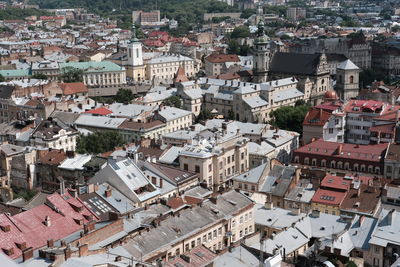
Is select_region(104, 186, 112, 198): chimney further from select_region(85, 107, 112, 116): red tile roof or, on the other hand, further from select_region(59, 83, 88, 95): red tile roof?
select_region(59, 83, 88, 95): red tile roof

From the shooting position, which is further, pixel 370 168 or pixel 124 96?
pixel 124 96

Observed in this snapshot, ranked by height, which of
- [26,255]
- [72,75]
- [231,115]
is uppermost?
[26,255]

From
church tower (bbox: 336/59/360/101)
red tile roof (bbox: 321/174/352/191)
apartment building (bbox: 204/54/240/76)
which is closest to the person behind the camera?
red tile roof (bbox: 321/174/352/191)

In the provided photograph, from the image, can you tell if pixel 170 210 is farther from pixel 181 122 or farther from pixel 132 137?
pixel 181 122

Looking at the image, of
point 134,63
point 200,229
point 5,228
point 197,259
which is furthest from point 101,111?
point 197,259

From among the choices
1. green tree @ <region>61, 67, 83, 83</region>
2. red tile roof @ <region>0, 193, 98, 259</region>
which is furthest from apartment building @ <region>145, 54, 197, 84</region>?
red tile roof @ <region>0, 193, 98, 259</region>

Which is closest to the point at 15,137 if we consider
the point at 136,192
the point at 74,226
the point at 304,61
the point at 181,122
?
the point at 181,122

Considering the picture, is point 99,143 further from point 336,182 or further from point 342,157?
point 336,182
